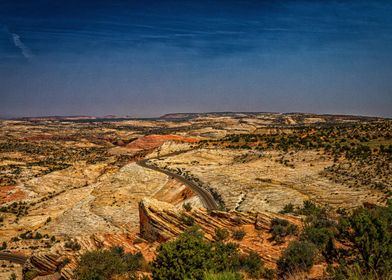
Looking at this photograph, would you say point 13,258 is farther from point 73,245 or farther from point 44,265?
point 73,245

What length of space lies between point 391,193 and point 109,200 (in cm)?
3316

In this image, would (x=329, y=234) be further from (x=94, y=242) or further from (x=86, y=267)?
(x=94, y=242)

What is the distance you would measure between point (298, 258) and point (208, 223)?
8.32 m

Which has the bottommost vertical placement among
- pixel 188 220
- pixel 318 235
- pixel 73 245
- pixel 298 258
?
pixel 73 245

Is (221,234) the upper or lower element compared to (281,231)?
lower

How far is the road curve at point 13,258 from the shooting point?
30781mm

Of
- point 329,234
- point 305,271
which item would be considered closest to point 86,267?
point 305,271

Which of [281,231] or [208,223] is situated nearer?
[281,231]

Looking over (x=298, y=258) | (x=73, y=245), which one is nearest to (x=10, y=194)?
(x=73, y=245)

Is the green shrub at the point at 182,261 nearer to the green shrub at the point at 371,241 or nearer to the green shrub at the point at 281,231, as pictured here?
the green shrub at the point at 371,241

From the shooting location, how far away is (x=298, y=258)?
13977 millimetres

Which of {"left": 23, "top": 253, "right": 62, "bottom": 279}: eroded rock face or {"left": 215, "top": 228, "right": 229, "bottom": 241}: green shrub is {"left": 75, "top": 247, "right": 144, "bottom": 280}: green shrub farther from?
{"left": 215, "top": 228, "right": 229, "bottom": 241}: green shrub

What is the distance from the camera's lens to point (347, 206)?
2794 centimetres

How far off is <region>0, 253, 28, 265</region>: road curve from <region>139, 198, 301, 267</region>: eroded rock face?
15.0 meters
